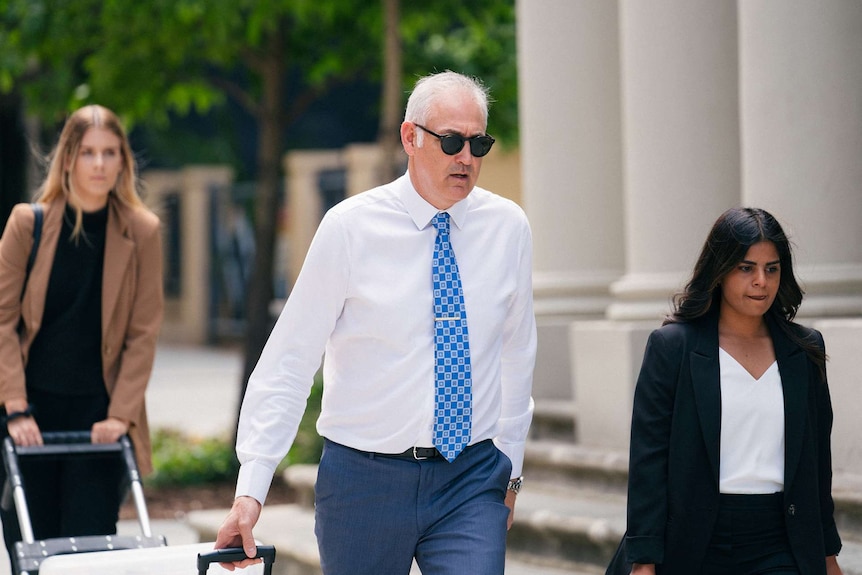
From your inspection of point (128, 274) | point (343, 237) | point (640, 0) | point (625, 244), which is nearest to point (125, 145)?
point (128, 274)

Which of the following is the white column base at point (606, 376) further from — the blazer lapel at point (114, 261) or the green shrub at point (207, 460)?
the blazer lapel at point (114, 261)

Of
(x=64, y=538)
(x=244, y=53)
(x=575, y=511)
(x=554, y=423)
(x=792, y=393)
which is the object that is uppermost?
(x=244, y=53)

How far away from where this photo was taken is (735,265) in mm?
3961

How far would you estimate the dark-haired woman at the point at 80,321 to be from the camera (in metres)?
5.30

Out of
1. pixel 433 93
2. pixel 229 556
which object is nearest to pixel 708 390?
pixel 433 93

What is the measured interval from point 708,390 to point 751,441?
19cm

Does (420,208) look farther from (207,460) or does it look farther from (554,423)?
(207,460)

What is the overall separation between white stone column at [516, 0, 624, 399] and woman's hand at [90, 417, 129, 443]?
3832mm

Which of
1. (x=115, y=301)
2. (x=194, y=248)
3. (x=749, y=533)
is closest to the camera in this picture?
(x=749, y=533)

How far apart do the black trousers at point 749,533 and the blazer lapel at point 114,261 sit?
253 cm

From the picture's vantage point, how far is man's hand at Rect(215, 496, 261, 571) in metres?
3.60

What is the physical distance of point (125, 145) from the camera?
5.46 metres

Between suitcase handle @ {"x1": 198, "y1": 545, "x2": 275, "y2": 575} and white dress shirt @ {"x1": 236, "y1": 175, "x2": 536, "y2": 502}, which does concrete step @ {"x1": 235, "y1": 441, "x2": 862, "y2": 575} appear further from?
suitcase handle @ {"x1": 198, "y1": 545, "x2": 275, "y2": 575}

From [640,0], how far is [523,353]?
3.84 metres
